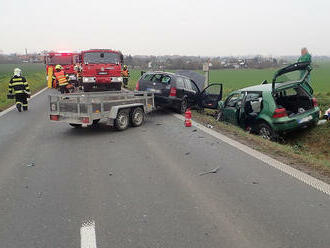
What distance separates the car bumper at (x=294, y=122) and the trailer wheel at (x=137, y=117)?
13.0 ft

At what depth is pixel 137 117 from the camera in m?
Result: 9.56

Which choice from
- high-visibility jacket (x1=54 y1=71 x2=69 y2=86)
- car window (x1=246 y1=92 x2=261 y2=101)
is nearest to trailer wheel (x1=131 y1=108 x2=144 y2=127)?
car window (x1=246 y1=92 x2=261 y2=101)

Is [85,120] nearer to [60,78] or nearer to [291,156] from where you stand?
[291,156]

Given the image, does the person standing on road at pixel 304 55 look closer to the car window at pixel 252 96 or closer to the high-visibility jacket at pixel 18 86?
the car window at pixel 252 96

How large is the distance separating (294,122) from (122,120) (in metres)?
4.72

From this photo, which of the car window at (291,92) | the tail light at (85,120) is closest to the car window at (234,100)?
the car window at (291,92)

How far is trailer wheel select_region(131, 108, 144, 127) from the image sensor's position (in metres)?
9.41

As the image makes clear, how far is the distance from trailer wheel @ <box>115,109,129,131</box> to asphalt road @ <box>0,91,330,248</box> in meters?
1.48

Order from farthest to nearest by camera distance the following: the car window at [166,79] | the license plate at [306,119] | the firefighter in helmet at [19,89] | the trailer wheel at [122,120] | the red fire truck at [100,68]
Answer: the red fire truck at [100,68] < the firefighter in helmet at [19,89] < the car window at [166,79] < the trailer wheel at [122,120] < the license plate at [306,119]

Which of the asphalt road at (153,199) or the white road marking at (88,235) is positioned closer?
the white road marking at (88,235)

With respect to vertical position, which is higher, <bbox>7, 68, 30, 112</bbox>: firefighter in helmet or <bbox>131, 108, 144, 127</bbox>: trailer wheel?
<bbox>7, 68, 30, 112</bbox>: firefighter in helmet

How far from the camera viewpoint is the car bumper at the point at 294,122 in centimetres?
805

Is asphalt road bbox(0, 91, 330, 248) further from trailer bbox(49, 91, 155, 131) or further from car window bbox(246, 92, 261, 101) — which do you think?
car window bbox(246, 92, 261, 101)

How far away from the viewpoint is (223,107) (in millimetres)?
10375
